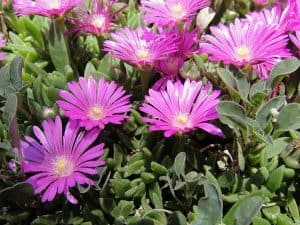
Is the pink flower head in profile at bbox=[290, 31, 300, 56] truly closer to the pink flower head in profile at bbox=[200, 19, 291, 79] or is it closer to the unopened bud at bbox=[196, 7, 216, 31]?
the pink flower head in profile at bbox=[200, 19, 291, 79]

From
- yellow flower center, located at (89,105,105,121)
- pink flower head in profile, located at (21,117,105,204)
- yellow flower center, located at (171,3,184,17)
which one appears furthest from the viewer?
yellow flower center, located at (171,3,184,17)

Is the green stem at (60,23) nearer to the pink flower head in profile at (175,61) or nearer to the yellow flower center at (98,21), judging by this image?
the yellow flower center at (98,21)

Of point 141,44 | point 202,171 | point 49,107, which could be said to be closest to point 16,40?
point 49,107

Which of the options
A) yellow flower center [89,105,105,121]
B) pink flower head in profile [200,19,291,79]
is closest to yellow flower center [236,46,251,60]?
pink flower head in profile [200,19,291,79]

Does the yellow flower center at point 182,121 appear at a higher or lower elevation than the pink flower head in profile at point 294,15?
lower

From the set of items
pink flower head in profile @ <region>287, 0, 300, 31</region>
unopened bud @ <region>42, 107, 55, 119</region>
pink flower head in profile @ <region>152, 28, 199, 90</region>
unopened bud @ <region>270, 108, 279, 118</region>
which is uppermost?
pink flower head in profile @ <region>287, 0, 300, 31</region>

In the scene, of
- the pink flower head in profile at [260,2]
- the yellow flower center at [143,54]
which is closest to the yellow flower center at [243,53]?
the yellow flower center at [143,54]

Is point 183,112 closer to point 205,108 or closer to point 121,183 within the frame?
point 205,108

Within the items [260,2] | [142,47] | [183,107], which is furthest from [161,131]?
[260,2]
